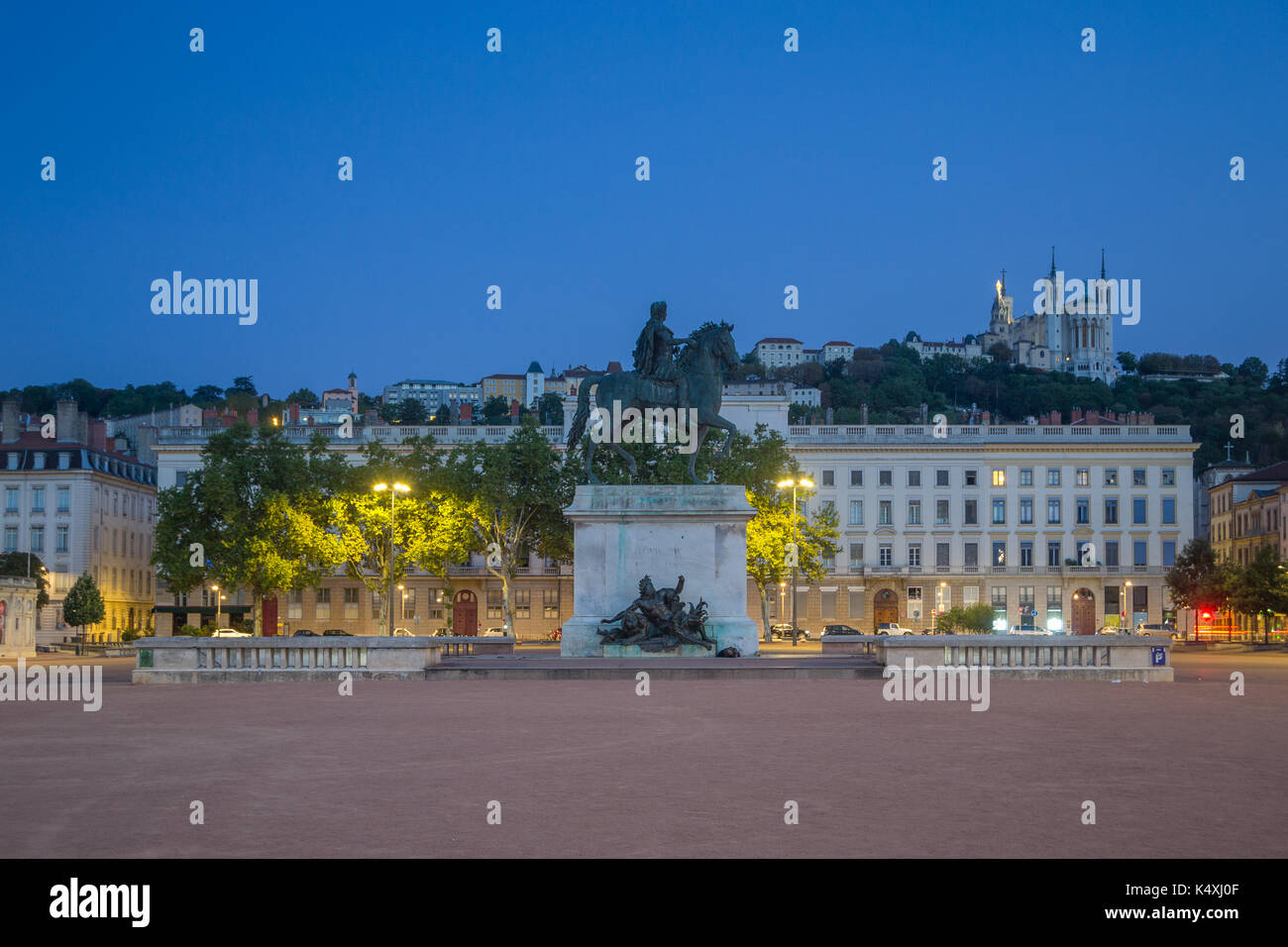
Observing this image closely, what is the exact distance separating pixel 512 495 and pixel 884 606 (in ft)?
118

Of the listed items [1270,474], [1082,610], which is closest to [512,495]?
[1082,610]

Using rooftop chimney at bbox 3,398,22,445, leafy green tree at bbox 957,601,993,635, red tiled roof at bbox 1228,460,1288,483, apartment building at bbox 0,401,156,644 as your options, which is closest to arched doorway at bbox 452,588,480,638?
apartment building at bbox 0,401,156,644

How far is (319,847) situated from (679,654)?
22357 mm

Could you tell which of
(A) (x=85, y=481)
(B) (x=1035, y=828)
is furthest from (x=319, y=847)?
(A) (x=85, y=481)

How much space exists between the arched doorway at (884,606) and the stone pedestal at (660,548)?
71091 mm

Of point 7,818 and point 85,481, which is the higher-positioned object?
point 85,481

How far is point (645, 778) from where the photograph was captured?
45.3 ft

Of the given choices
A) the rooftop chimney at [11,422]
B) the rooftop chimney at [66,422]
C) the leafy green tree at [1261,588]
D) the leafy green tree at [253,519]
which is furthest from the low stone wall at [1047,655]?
the rooftop chimney at [11,422]

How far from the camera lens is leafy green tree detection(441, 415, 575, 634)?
3046 inches

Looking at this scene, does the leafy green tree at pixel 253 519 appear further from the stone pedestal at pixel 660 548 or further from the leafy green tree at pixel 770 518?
the stone pedestal at pixel 660 548

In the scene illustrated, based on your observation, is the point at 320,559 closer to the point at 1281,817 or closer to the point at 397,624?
the point at 397,624

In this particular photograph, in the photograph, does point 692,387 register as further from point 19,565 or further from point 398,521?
point 19,565

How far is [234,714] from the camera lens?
21297 mm

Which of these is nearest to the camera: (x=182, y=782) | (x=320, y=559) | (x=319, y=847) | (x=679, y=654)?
(x=319, y=847)
